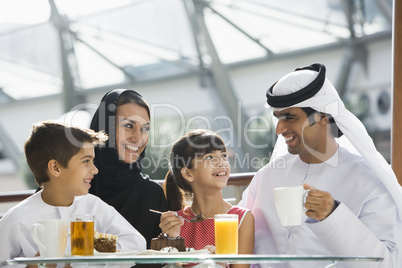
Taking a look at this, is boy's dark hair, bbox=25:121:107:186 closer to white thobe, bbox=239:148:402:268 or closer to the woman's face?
the woman's face

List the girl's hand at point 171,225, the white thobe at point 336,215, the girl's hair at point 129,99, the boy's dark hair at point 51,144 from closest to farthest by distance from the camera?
the white thobe at point 336,215 → the girl's hand at point 171,225 → the boy's dark hair at point 51,144 → the girl's hair at point 129,99

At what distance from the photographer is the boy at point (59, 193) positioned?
2109 mm

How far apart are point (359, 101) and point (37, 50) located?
14.0 feet

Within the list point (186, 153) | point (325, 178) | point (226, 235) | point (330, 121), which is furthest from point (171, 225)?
point (330, 121)

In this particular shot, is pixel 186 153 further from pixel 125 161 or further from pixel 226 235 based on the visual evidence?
pixel 226 235

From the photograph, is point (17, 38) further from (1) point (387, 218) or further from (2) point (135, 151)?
(1) point (387, 218)

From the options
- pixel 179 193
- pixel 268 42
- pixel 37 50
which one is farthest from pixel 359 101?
pixel 179 193

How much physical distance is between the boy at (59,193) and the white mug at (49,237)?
1.34ft

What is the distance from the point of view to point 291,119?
7.97 feet

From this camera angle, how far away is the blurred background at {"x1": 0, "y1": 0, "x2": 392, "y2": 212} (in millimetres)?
6953

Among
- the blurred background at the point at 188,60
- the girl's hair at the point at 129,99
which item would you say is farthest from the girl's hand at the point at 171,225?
the blurred background at the point at 188,60

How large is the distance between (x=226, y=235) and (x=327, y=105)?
79 cm

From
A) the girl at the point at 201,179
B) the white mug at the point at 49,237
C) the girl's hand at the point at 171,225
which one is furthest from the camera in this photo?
the girl at the point at 201,179

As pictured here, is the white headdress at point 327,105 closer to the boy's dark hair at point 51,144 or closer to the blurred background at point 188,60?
the boy's dark hair at point 51,144
